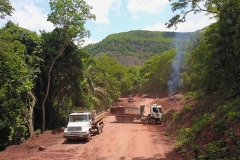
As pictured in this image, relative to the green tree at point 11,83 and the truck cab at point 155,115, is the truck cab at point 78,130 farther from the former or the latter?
the truck cab at point 155,115

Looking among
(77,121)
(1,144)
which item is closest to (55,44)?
Answer: (77,121)

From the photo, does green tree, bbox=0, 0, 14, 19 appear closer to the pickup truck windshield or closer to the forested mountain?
the pickup truck windshield

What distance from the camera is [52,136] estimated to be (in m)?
20.5

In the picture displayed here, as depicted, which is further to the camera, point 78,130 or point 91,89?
point 91,89

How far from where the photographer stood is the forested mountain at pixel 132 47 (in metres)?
157

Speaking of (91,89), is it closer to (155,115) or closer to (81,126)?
(155,115)

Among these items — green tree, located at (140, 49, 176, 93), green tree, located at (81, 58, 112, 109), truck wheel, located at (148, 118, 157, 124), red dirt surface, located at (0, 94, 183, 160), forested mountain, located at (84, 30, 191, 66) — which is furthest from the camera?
forested mountain, located at (84, 30, 191, 66)

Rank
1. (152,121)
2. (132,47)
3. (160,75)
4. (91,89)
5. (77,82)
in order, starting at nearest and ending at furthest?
(77,82)
(152,121)
(91,89)
(160,75)
(132,47)

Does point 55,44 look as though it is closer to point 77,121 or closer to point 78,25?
point 78,25

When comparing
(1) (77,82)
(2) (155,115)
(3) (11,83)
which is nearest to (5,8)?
(3) (11,83)

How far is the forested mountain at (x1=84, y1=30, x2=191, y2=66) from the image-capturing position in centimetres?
15675

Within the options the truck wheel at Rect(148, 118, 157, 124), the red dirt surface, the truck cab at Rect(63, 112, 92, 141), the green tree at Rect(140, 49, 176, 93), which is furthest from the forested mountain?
the red dirt surface

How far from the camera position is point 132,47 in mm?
170375

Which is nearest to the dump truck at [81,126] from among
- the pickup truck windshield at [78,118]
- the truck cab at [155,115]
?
the pickup truck windshield at [78,118]
